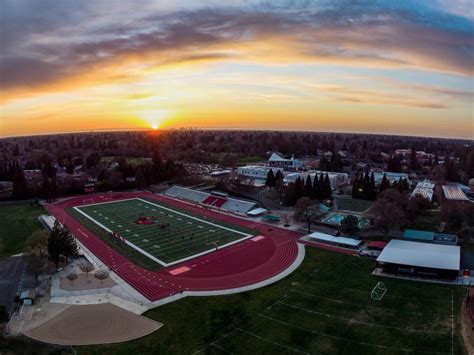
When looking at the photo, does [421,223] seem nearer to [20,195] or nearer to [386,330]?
[386,330]

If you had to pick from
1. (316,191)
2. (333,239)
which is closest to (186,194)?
(316,191)

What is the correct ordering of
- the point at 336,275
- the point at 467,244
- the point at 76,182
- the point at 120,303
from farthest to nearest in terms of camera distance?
the point at 76,182
the point at 467,244
the point at 336,275
the point at 120,303

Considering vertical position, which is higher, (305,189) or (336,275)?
(305,189)

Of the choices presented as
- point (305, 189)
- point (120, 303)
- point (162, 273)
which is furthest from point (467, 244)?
point (120, 303)

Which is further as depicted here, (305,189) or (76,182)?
(76,182)

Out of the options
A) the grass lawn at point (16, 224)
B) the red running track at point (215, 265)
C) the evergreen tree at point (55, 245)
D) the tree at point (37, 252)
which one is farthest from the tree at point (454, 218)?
Answer: the grass lawn at point (16, 224)

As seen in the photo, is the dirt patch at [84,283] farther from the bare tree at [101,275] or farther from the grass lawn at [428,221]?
the grass lawn at [428,221]

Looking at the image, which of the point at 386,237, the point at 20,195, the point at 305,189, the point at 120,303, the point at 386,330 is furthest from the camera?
the point at 20,195
